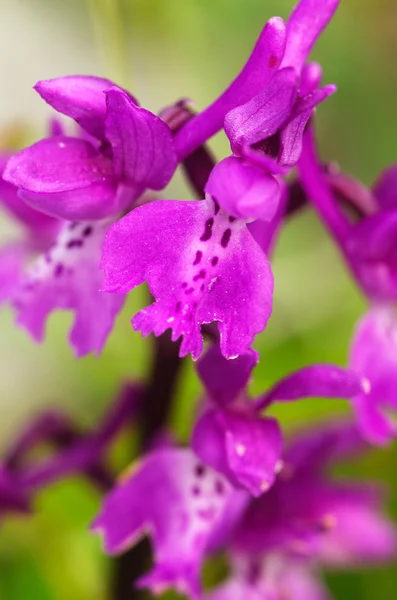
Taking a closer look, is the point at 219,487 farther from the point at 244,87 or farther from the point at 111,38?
the point at 111,38

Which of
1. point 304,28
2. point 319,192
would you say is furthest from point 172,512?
point 304,28

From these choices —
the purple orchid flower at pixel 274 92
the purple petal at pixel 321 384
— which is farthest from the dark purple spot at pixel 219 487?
the purple orchid flower at pixel 274 92

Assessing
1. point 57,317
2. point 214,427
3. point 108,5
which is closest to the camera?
point 214,427

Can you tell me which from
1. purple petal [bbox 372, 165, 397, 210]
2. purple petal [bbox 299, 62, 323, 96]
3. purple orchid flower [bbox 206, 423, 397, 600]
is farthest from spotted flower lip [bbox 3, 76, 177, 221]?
purple orchid flower [bbox 206, 423, 397, 600]

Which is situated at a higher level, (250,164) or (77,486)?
(250,164)

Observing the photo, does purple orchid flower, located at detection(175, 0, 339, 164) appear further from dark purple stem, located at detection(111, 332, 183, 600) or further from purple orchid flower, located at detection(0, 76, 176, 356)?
dark purple stem, located at detection(111, 332, 183, 600)

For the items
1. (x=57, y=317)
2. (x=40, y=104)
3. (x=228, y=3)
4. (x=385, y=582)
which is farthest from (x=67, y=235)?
(x=40, y=104)

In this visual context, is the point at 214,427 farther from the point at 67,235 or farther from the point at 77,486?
the point at 77,486
